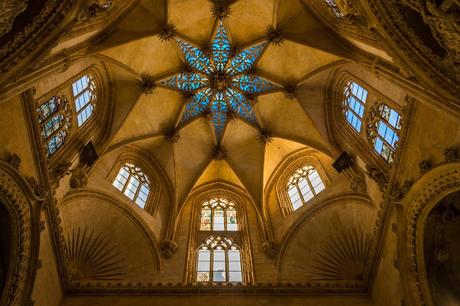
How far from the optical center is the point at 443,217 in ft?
34.6

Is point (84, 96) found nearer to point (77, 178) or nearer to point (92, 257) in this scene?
point (77, 178)

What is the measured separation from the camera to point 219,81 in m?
18.5

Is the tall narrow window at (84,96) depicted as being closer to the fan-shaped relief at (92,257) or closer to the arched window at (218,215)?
the fan-shaped relief at (92,257)

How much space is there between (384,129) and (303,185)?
5.05 m

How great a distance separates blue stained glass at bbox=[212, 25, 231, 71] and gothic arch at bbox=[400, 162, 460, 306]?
1010 cm

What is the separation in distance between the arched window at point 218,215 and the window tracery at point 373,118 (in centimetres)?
591

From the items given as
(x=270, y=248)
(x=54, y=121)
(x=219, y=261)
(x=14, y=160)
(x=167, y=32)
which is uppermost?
(x=167, y=32)

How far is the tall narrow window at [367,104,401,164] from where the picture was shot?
12.3 meters

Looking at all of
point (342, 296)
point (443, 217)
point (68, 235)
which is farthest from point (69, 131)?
point (443, 217)

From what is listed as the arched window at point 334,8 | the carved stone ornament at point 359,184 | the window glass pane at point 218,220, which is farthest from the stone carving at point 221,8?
the carved stone ornament at point 359,184

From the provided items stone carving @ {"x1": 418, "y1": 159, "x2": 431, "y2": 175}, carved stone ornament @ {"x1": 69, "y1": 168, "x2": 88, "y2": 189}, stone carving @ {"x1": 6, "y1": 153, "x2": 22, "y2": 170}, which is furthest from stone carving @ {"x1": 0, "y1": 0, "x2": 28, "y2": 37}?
stone carving @ {"x1": 418, "y1": 159, "x2": 431, "y2": 175}

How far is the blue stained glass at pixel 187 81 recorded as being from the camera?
18281mm

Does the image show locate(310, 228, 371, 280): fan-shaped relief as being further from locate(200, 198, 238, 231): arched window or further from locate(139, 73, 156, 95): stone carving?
locate(139, 73, 156, 95): stone carving

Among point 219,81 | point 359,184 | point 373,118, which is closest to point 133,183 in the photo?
point 219,81
